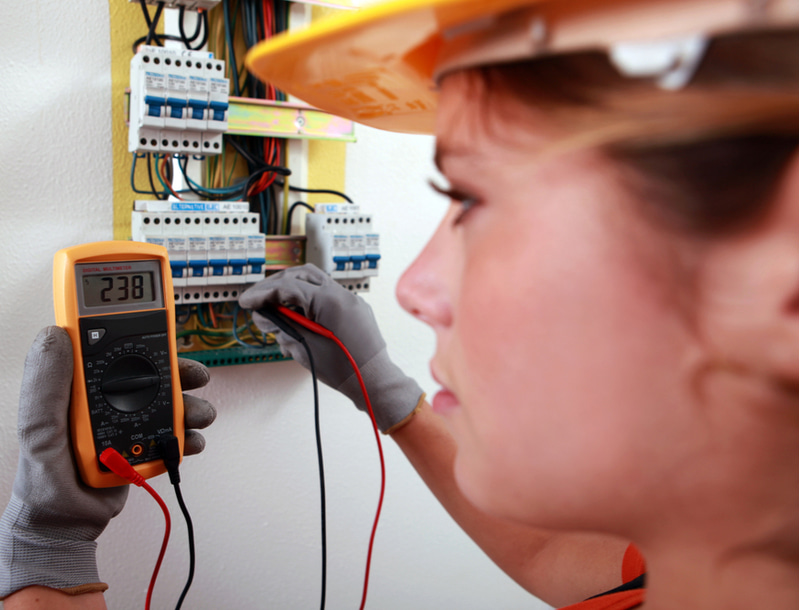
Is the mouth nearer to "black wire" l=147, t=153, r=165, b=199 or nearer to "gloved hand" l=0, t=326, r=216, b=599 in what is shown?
"gloved hand" l=0, t=326, r=216, b=599

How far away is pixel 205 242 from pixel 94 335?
0.31m

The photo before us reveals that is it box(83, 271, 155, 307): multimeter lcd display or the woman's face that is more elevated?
the woman's face

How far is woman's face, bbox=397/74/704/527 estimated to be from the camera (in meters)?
0.35

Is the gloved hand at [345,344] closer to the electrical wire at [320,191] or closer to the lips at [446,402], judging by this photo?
the electrical wire at [320,191]

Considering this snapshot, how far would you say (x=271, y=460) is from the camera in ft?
4.61

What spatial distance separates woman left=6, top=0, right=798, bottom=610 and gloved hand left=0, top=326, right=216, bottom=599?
567 millimetres

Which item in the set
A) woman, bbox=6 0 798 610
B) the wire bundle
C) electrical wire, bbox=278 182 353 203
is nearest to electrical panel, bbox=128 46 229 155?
electrical wire, bbox=278 182 353 203

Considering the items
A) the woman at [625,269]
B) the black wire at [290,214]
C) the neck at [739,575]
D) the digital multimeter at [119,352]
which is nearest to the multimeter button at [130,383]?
the digital multimeter at [119,352]

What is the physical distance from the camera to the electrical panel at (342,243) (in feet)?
4.04

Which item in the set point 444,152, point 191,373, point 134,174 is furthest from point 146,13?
point 444,152

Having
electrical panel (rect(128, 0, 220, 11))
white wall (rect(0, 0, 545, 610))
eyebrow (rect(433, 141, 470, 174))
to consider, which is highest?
electrical panel (rect(128, 0, 220, 11))

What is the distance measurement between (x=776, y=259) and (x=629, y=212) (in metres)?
0.08

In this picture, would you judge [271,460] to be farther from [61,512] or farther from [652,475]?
[652,475]

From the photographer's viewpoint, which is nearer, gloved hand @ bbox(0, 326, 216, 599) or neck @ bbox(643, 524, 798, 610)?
neck @ bbox(643, 524, 798, 610)
